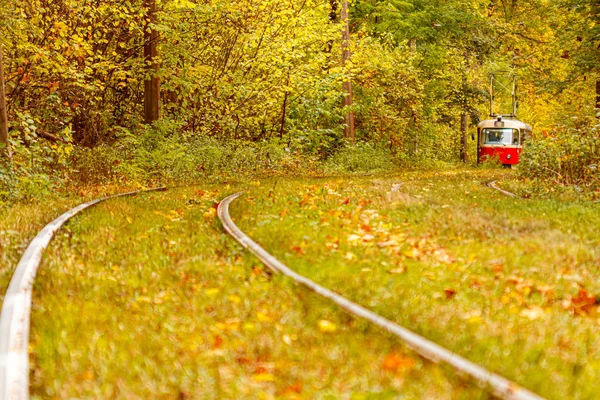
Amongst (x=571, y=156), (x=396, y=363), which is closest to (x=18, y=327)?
(x=396, y=363)

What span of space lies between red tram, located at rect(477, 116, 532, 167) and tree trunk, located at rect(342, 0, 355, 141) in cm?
1064

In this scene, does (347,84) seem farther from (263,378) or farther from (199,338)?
(263,378)

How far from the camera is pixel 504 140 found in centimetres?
3703

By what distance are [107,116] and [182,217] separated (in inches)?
556

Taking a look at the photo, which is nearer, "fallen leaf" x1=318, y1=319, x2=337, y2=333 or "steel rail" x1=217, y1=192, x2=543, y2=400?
"steel rail" x1=217, y1=192, x2=543, y2=400

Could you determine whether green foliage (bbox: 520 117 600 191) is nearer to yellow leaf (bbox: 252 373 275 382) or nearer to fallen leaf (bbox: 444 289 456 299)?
fallen leaf (bbox: 444 289 456 299)

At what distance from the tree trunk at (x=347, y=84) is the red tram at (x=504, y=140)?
1064 cm

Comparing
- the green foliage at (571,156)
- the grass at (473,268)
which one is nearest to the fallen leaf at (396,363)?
the grass at (473,268)

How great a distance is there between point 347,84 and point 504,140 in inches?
479

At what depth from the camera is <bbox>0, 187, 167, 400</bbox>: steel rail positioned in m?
3.27

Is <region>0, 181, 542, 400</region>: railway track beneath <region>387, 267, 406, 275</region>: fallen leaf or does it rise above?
above

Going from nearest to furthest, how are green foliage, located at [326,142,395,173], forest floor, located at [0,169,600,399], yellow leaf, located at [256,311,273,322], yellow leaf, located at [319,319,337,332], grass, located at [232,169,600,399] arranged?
forest floor, located at [0,169,600,399]
grass, located at [232,169,600,399]
yellow leaf, located at [319,319,337,332]
yellow leaf, located at [256,311,273,322]
green foliage, located at [326,142,395,173]

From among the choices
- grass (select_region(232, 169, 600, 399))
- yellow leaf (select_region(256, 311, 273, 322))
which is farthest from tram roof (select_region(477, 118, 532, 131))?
yellow leaf (select_region(256, 311, 273, 322))

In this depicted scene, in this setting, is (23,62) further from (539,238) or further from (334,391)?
(334,391)
